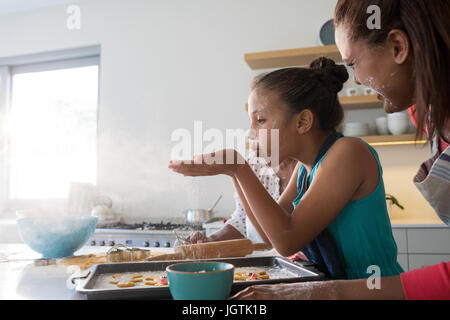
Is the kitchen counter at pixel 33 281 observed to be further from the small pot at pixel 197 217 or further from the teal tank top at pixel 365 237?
the small pot at pixel 197 217

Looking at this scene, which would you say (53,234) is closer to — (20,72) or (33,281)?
(33,281)

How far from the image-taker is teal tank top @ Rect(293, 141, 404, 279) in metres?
0.98

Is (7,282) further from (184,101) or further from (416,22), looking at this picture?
(184,101)

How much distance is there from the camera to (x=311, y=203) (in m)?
0.92

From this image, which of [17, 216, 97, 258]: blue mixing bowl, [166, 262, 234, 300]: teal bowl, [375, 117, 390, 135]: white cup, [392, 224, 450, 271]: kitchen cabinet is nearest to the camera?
[166, 262, 234, 300]: teal bowl

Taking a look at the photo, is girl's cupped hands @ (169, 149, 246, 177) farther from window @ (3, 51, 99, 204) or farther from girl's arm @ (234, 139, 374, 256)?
window @ (3, 51, 99, 204)

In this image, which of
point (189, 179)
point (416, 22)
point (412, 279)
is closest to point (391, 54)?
point (416, 22)

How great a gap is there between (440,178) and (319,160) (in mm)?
323

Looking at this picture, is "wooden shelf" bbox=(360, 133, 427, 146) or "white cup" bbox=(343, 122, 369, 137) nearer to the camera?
"wooden shelf" bbox=(360, 133, 427, 146)

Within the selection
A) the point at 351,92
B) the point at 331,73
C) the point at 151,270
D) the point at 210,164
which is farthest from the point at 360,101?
the point at 151,270

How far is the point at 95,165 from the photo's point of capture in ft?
11.8

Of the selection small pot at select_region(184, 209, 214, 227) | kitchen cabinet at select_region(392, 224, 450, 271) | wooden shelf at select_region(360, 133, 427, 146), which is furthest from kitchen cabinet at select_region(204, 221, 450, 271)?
small pot at select_region(184, 209, 214, 227)

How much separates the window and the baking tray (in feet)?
9.25

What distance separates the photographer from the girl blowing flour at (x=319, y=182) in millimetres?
928
